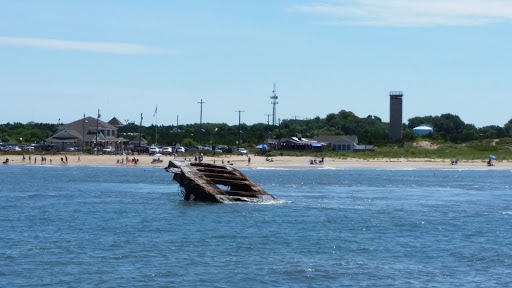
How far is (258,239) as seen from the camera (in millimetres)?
30266

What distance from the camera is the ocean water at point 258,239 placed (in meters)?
22.8

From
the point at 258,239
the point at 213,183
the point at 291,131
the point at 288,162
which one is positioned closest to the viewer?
the point at 258,239

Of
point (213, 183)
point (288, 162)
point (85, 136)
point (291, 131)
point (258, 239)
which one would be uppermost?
point (291, 131)

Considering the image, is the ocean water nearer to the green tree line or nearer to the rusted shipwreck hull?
the rusted shipwreck hull

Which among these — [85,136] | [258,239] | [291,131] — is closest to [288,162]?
[85,136]

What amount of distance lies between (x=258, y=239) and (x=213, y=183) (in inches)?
503

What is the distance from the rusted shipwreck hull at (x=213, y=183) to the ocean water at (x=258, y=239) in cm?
84

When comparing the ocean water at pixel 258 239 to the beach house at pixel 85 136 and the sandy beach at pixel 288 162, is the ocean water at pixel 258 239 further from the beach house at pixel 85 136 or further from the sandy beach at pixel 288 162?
the beach house at pixel 85 136

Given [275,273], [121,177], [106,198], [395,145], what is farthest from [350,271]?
[395,145]

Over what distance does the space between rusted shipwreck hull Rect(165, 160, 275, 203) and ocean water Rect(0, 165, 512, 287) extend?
2.76 feet

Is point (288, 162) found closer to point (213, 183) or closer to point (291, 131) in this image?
point (213, 183)

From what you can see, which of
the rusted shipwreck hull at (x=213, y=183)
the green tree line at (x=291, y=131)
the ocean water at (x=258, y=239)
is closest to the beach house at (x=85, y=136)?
the green tree line at (x=291, y=131)

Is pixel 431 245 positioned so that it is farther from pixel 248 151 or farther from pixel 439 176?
pixel 248 151

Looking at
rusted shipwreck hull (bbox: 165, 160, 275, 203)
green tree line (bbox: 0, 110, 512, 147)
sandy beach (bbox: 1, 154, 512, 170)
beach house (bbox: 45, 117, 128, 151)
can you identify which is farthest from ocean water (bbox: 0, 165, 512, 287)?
green tree line (bbox: 0, 110, 512, 147)
